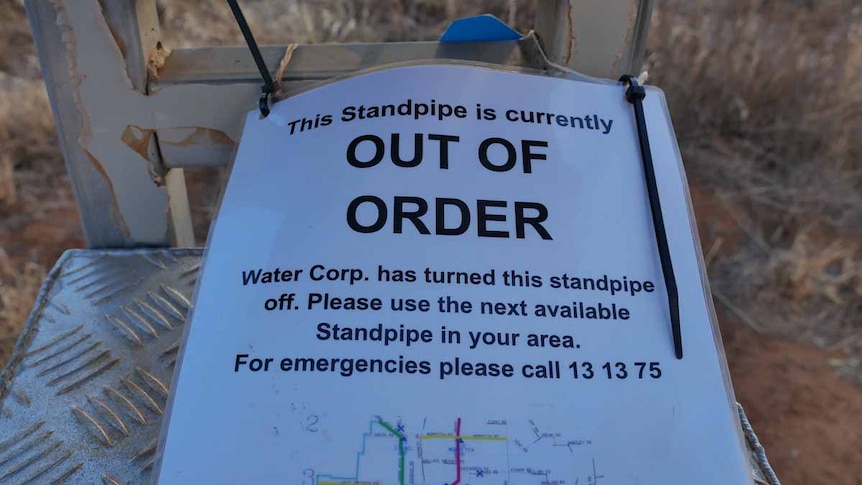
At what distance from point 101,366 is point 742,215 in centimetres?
232

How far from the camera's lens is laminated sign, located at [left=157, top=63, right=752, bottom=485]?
675 mm

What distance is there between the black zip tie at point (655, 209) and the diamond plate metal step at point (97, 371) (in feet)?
0.94

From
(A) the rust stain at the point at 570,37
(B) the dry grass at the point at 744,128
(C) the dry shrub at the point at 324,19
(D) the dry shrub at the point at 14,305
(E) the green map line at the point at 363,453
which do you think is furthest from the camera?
(C) the dry shrub at the point at 324,19

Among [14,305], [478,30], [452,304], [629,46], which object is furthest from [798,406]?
[14,305]

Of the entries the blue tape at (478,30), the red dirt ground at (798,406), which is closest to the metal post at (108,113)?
the blue tape at (478,30)

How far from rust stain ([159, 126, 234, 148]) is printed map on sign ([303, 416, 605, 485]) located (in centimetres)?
59

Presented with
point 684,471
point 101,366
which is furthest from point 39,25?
point 684,471

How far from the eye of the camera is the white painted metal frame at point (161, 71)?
1.00 meters

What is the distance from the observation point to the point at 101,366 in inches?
39.9

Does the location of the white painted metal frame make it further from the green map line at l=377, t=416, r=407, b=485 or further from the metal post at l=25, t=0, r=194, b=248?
the green map line at l=377, t=416, r=407, b=485

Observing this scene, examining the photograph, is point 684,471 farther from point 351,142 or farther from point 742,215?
point 742,215

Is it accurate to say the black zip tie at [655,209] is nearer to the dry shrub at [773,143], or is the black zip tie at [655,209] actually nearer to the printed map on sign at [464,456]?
the printed map on sign at [464,456]

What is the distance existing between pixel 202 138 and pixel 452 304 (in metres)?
0.56

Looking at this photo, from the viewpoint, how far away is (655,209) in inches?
31.0
